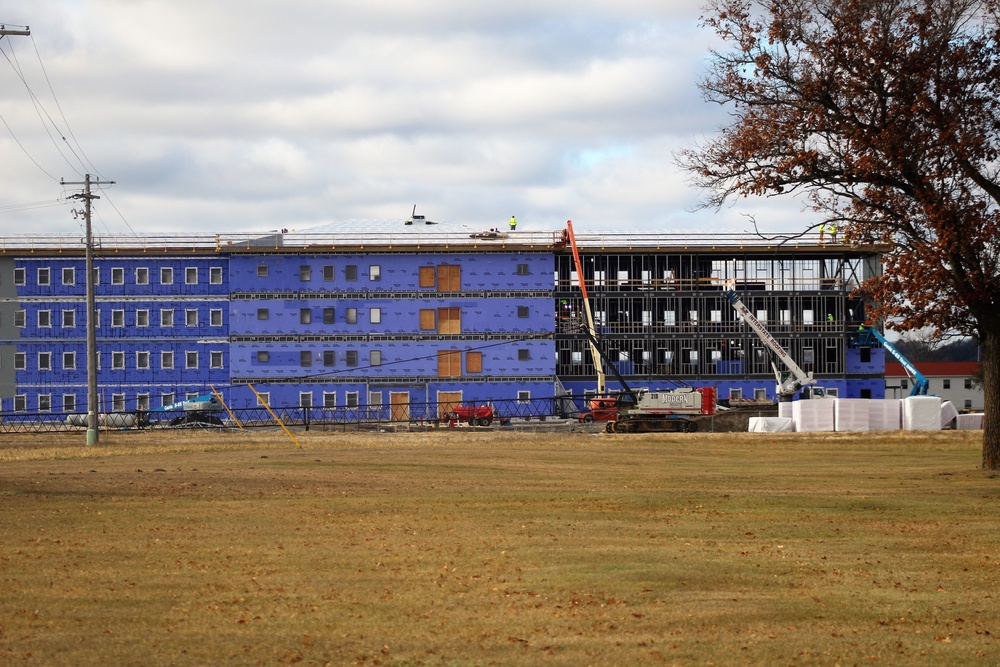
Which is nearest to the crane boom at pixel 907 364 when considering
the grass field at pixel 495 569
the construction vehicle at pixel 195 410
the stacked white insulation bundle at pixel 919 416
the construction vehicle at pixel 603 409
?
the stacked white insulation bundle at pixel 919 416

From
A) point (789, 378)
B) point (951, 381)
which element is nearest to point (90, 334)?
point (789, 378)

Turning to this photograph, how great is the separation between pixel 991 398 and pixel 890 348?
61212mm

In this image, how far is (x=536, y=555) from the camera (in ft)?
56.4

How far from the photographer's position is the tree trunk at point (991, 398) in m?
30.9

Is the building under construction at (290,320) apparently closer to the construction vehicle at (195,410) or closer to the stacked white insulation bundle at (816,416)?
the construction vehicle at (195,410)

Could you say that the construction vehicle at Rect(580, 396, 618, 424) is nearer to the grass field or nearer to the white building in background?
the grass field

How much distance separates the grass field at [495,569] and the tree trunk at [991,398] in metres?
0.90

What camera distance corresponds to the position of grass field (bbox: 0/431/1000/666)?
1179 cm

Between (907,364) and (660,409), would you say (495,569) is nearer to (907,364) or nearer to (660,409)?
(660,409)

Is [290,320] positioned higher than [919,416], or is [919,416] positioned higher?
[290,320]

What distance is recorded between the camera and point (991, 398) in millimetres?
31578

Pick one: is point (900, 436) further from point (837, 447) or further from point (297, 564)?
point (297, 564)

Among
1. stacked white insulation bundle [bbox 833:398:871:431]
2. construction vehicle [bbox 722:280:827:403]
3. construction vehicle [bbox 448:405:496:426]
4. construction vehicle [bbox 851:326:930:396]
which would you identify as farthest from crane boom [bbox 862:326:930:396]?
construction vehicle [bbox 448:405:496:426]

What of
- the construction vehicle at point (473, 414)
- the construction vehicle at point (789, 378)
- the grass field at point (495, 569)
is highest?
the construction vehicle at point (789, 378)
